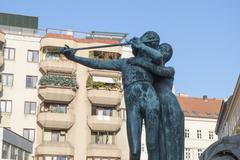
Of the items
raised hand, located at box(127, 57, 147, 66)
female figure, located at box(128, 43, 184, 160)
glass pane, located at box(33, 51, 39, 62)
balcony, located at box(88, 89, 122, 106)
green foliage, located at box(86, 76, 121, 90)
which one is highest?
glass pane, located at box(33, 51, 39, 62)

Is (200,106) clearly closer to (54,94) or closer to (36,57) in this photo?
(36,57)

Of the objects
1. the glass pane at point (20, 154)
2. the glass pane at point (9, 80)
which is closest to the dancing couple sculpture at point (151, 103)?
the glass pane at point (20, 154)

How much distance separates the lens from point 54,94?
52.1 meters

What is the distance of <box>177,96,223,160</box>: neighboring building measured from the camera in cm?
7750

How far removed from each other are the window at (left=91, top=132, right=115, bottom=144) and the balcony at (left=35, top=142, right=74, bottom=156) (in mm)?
2686

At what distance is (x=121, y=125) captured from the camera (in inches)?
2087

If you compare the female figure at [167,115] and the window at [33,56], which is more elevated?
the window at [33,56]

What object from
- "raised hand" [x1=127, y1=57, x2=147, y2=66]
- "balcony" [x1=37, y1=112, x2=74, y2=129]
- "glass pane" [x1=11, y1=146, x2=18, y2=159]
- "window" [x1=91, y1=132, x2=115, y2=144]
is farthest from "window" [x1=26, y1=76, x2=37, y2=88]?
"raised hand" [x1=127, y1=57, x2=147, y2=66]

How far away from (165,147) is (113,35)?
167 feet

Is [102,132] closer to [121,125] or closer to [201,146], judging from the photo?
[121,125]

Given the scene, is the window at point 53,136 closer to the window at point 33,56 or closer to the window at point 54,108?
the window at point 54,108

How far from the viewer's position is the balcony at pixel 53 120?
1996 inches

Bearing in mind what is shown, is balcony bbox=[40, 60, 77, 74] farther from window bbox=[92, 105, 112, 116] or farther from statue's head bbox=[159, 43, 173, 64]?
statue's head bbox=[159, 43, 173, 64]

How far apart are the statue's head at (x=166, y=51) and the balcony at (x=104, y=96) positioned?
146ft
